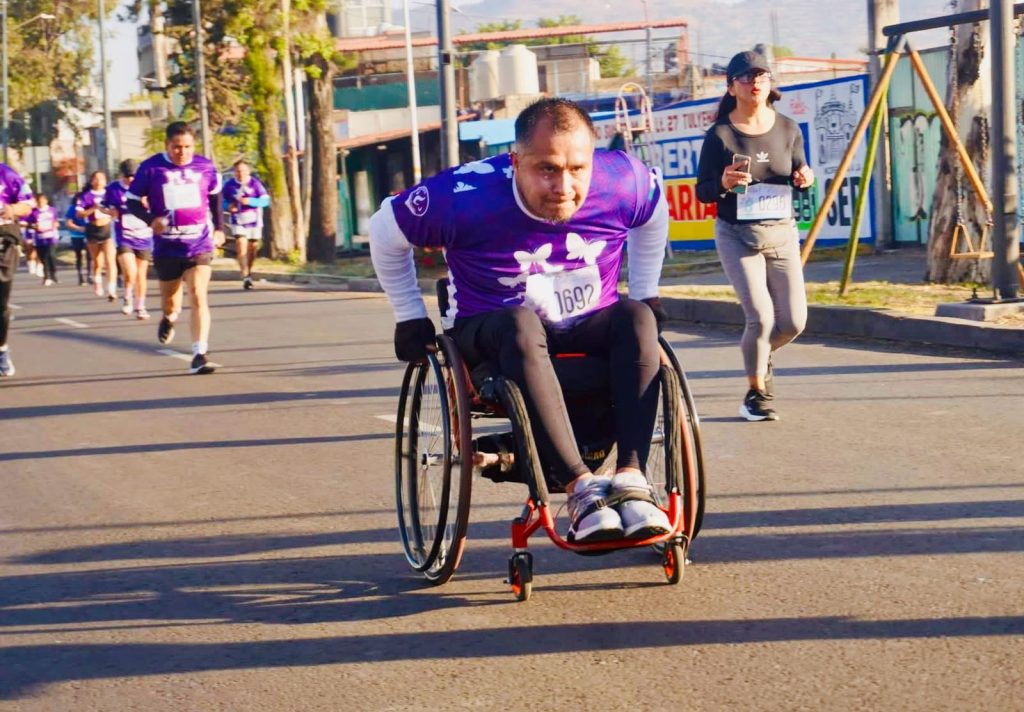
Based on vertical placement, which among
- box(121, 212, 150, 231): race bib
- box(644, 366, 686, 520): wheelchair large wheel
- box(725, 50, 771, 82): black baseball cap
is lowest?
box(644, 366, 686, 520): wheelchair large wheel

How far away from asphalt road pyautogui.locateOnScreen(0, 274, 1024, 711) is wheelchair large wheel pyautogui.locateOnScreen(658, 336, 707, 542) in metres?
0.25

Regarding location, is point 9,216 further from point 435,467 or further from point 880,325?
point 435,467

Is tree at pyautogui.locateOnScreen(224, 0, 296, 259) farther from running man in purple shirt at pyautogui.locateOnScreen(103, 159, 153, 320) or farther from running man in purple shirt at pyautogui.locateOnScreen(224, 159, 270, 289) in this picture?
running man in purple shirt at pyautogui.locateOnScreen(103, 159, 153, 320)

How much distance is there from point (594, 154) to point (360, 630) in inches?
68.5

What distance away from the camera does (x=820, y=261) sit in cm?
1892

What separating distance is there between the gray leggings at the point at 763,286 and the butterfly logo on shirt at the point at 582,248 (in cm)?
319

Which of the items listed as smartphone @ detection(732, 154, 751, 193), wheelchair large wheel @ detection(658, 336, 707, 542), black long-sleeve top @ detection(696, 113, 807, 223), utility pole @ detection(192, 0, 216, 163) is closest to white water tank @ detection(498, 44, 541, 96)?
utility pole @ detection(192, 0, 216, 163)

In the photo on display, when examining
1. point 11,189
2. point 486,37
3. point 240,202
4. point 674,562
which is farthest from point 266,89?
point 486,37

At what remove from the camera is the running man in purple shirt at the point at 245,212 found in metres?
24.7

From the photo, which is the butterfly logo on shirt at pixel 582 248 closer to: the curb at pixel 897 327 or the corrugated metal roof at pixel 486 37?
the curb at pixel 897 327

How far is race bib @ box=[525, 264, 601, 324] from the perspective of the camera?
538 cm

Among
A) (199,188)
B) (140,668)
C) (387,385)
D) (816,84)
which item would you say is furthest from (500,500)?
(816,84)

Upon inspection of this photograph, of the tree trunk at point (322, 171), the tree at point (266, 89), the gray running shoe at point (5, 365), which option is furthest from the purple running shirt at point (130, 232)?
the tree at point (266, 89)

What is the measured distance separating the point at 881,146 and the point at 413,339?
47.2 feet
